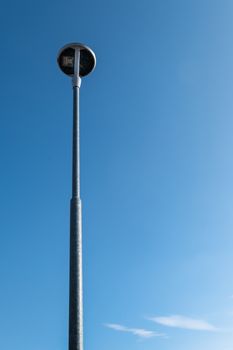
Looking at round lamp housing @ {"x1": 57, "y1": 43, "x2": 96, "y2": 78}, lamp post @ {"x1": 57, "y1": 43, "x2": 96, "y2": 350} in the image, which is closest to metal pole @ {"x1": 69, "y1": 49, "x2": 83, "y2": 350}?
lamp post @ {"x1": 57, "y1": 43, "x2": 96, "y2": 350}

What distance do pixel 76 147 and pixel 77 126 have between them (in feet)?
2.29

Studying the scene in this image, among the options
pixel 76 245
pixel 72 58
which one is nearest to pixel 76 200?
pixel 76 245

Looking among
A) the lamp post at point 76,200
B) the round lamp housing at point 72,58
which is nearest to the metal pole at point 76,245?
the lamp post at point 76,200

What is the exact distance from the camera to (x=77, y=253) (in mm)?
13406

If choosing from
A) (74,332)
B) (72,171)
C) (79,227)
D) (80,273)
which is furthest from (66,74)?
(74,332)

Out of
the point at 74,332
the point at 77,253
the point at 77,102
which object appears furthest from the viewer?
the point at 77,102

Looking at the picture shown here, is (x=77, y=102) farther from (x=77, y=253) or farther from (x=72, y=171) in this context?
(x=77, y=253)

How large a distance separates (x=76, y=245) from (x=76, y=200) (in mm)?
1359

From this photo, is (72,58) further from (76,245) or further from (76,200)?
(76,245)

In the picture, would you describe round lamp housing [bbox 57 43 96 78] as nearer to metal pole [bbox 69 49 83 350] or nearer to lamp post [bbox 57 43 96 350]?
lamp post [bbox 57 43 96 350]

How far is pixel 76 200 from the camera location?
14.2 meters

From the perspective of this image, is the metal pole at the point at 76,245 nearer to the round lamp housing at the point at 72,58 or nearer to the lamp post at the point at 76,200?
the lamp post at the point at 76,200

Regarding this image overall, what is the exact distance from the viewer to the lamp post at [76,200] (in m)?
12.6

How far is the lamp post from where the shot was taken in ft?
41.2
